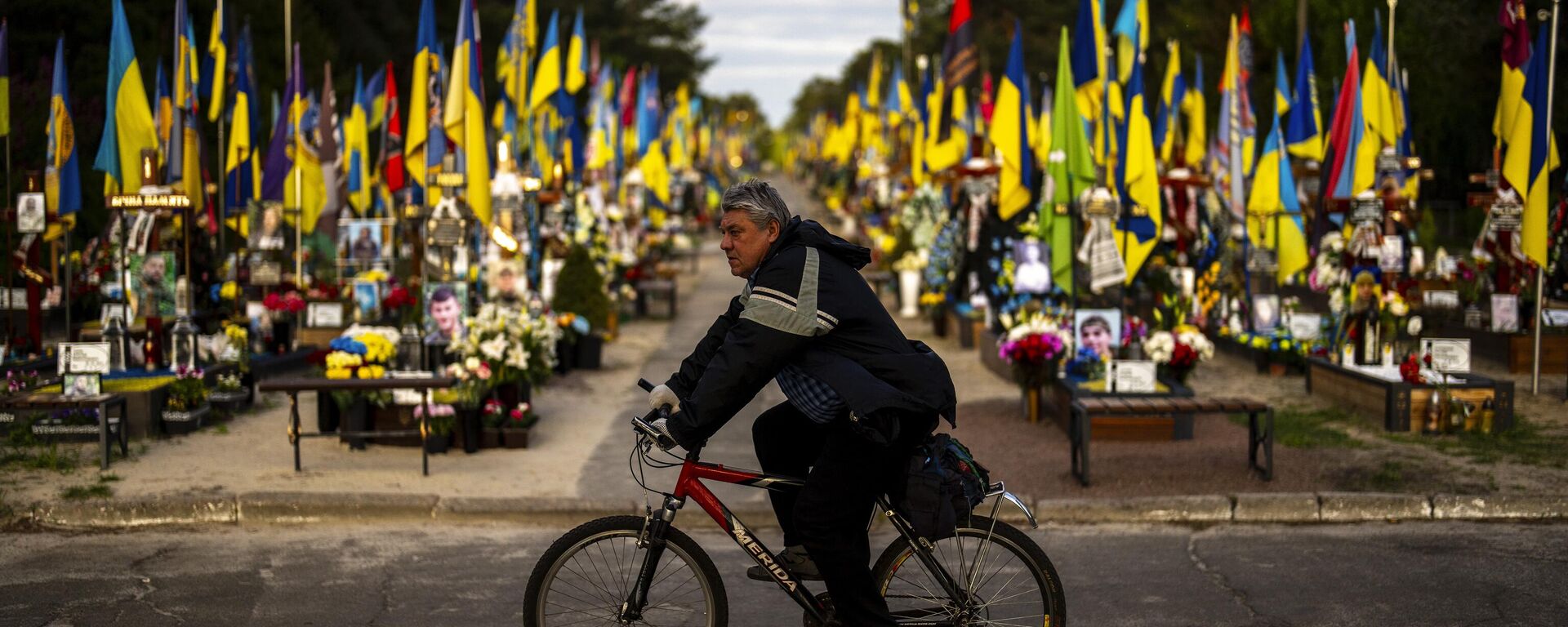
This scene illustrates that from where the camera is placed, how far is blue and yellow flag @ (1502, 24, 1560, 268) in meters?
12.9

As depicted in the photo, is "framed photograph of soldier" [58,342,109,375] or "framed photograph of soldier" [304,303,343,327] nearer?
"framed photograph of soldier" [58,342,109,375]

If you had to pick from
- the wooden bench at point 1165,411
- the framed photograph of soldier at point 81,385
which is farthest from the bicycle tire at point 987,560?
the framed photograph of soldier at point 81,385

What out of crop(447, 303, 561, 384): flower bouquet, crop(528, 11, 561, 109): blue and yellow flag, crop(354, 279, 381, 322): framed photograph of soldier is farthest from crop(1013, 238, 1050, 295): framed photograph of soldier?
crop(354, 279, 381, 322): framed photograph of soldier

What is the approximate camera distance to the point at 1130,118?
12.6 metres

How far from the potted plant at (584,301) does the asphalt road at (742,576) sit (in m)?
8.16

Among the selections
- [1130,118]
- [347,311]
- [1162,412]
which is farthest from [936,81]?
[1162,412]

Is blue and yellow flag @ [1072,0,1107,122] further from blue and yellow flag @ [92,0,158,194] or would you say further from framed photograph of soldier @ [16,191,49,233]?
framed photograph of soldier @ [16,191,49,233]

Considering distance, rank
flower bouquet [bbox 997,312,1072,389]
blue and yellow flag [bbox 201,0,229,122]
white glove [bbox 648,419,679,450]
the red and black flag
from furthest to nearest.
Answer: the red and black flag
blue and yellow flag [bbox 201,0,229,122]
flower bouquet [bbox 997,312,1072,389]
white glove [bbox 648,419,679,450]

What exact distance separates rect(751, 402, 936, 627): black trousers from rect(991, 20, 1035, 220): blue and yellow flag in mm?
9812

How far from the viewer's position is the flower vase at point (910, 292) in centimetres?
2323

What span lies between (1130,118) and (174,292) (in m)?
→ 8.81

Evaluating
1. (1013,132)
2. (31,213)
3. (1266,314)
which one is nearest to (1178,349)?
(1013,132)

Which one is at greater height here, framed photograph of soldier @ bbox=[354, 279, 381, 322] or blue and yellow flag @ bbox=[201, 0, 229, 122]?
blue and yellow flag @ bbox=[201, 0, 229, 122]

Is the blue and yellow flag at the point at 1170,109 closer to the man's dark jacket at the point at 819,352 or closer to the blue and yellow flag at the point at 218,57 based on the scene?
the blue and yellow flag at the point at 218,57
